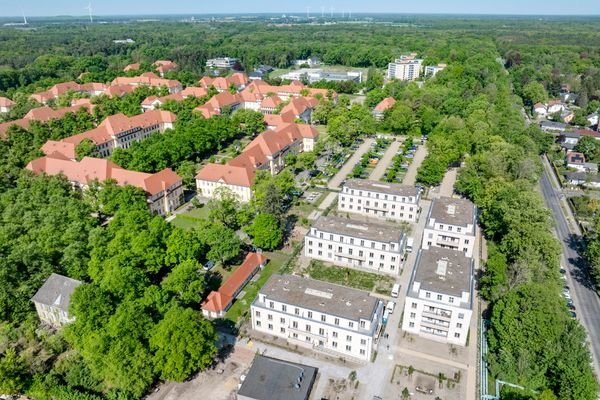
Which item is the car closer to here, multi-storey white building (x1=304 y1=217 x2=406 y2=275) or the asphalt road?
multi-storey white building (x1=304 y1=217 x2=406 y2=275)

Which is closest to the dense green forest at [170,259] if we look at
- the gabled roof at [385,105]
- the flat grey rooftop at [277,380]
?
the flat grey rooftop at [277,380]

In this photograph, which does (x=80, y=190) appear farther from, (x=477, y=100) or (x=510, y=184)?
(x=477, y=100)

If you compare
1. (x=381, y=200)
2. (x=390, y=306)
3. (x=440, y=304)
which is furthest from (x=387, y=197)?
(x=440, y=304)

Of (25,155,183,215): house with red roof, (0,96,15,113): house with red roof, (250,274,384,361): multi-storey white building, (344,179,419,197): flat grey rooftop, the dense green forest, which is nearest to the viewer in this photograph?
the dense green forest

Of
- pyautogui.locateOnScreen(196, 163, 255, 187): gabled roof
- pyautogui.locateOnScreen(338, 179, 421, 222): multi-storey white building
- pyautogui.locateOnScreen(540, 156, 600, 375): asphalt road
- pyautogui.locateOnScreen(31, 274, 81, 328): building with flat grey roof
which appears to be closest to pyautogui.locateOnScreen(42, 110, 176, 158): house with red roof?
pyautogui.locateOnScreen(196, 163, 255, 187): gabled roof

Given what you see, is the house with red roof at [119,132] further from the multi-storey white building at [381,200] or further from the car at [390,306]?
the car at [390,306]

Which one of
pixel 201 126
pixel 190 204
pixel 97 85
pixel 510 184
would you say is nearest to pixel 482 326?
pixel 510 184

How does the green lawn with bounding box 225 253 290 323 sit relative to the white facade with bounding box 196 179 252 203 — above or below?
below
